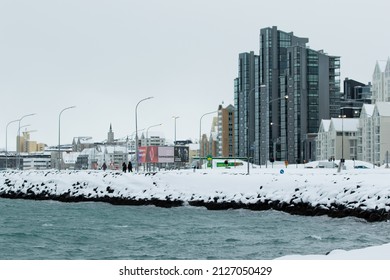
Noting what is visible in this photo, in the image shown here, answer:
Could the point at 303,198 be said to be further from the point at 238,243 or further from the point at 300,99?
the point at 300,99

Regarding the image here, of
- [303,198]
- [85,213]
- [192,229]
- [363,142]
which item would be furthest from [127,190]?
[363,142]

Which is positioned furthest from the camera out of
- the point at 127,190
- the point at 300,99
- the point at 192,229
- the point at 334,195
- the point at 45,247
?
the point at 300,99

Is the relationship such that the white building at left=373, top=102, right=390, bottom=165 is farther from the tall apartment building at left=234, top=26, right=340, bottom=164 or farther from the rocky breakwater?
the rocky breakwater

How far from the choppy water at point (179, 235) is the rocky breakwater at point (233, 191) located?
169cm

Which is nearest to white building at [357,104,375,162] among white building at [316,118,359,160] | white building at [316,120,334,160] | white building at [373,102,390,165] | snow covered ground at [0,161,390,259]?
white building at [373,102,390,165]

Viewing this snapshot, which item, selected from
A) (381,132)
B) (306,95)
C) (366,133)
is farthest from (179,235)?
(306,95)

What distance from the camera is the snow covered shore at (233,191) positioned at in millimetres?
41906

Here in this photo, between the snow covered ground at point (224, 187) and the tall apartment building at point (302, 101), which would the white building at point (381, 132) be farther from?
the snow covered ground at point (224, 187)

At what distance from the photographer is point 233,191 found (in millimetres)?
52812

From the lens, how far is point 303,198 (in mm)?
46000

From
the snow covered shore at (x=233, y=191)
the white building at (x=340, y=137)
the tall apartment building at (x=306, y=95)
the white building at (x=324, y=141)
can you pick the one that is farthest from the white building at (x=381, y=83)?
the snow covered shore at (x=233, y=191)

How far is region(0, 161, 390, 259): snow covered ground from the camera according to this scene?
4294 cm

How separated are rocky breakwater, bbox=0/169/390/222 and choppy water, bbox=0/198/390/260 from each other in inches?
66.6
